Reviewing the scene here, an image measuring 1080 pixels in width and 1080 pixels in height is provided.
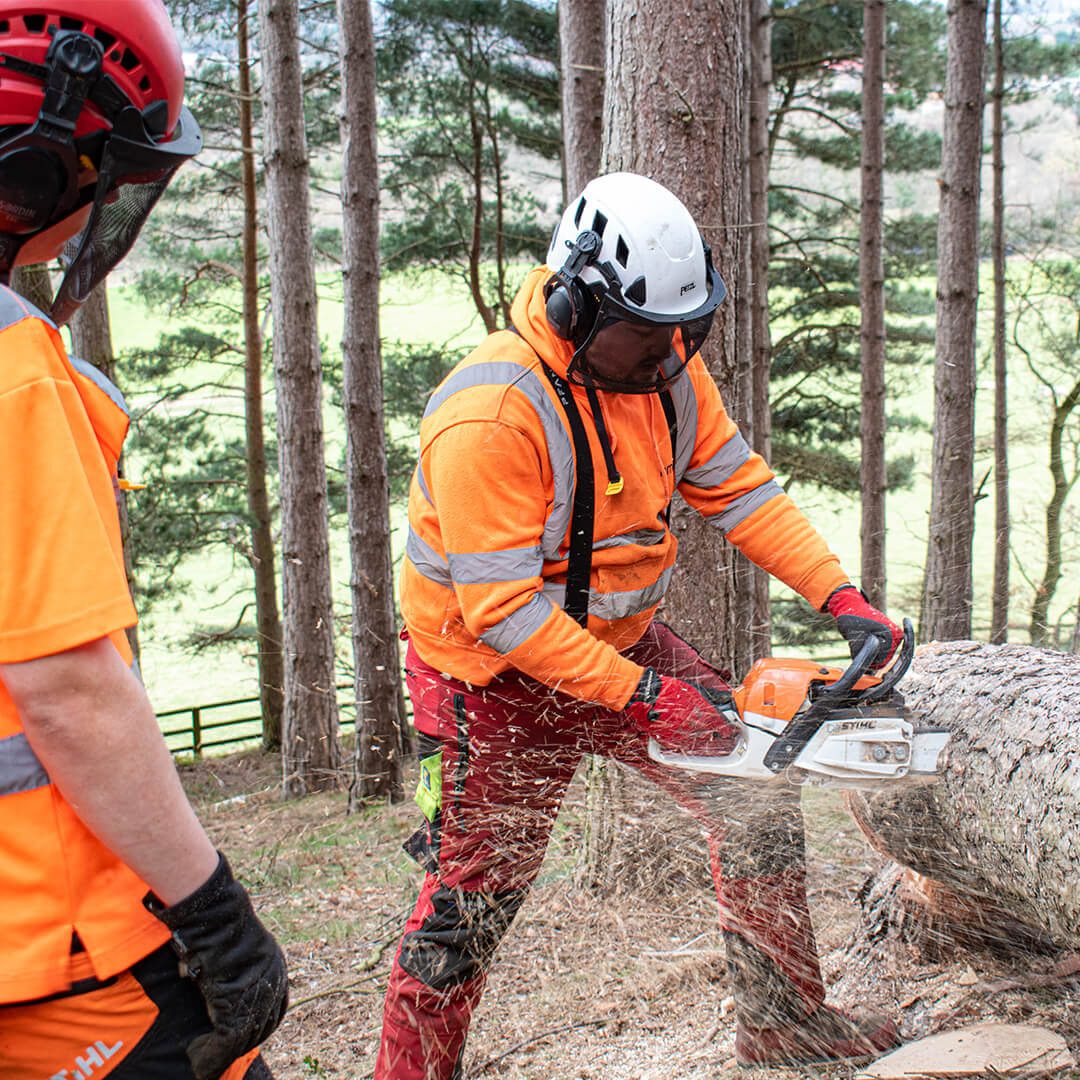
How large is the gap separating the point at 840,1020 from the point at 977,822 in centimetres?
74

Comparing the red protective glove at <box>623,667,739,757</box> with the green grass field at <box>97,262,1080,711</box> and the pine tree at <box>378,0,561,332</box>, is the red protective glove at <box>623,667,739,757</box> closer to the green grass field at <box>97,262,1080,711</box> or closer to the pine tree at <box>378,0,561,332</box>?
the green grass field at <box>97,262,1080,711</box>

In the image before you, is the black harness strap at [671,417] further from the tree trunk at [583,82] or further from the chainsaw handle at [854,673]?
the tree trunk at [583,82]

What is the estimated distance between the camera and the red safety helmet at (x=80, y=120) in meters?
1.36

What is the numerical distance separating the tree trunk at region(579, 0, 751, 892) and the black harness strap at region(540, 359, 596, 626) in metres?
1.16

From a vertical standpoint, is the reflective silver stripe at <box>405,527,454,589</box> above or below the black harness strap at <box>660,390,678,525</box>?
below

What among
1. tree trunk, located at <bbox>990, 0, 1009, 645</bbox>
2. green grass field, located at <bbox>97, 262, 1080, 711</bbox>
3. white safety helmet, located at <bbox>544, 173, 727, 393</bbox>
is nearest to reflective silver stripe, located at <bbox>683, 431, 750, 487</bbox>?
white safety helmet, located at <bbox>544, 173, 727, 393</bbox>

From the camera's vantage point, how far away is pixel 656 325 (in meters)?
2.52

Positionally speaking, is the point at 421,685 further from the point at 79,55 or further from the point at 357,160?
the point at 357,160

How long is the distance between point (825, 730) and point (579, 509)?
0.85 m

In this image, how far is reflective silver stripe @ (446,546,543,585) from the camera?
241 centimetres

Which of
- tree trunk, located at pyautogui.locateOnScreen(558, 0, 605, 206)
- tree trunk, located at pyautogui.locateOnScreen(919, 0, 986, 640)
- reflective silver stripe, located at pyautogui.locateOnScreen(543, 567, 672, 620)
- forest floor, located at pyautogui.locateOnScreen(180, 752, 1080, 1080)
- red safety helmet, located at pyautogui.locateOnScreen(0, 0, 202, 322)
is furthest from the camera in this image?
tree trunk, located at pyautogui.locateOnScreen(919, 0, 986, 640)

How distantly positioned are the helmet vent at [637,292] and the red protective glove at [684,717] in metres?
0.99

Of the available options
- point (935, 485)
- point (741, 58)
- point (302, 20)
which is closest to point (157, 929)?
point (741, 58)

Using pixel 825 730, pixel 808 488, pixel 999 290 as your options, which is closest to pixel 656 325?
pixel 825 730
